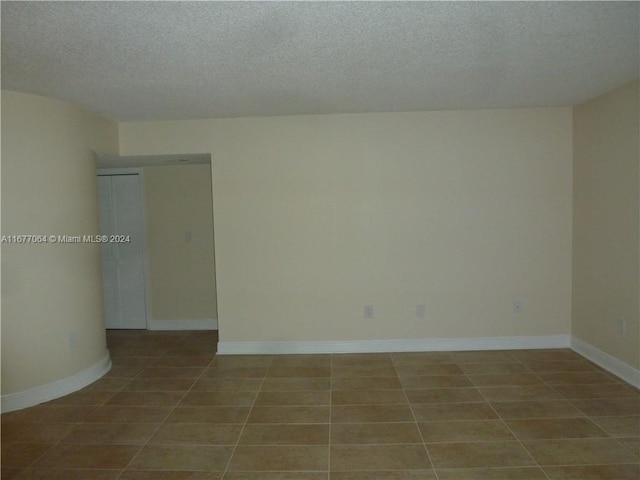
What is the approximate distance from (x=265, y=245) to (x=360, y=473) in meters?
2.39

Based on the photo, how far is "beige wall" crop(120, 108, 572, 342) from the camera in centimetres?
394

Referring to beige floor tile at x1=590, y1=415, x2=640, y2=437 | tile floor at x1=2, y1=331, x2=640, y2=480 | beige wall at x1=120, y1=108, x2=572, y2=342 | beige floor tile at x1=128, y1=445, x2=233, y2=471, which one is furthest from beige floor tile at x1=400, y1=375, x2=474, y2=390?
beige floor tile at x1=128, y1=445, x2=233, y2=471

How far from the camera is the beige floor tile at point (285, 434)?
2498mm

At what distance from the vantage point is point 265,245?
4043 millimetres

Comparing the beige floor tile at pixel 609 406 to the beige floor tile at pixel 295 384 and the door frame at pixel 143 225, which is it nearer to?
the beige floor tile at pixel 295 384

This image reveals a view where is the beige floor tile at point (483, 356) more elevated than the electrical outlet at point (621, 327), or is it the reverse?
the electrical outlet at point (621, 327)

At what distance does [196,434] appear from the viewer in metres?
2.61

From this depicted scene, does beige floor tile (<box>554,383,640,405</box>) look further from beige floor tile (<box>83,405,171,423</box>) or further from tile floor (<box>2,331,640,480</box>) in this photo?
beige floor tile (<box>83,405,171,423</box>)

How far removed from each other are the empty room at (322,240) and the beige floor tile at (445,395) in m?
0.02

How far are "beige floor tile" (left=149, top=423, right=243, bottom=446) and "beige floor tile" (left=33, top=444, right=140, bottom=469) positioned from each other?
0.18 metres

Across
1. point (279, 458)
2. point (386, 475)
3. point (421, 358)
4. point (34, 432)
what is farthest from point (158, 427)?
point (421, 358)

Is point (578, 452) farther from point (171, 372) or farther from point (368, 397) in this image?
point (171, 372)

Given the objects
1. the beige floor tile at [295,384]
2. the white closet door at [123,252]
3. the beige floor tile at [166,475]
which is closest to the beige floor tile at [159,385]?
the beige floor tile at [295,384]

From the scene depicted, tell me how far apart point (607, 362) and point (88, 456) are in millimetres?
4174
